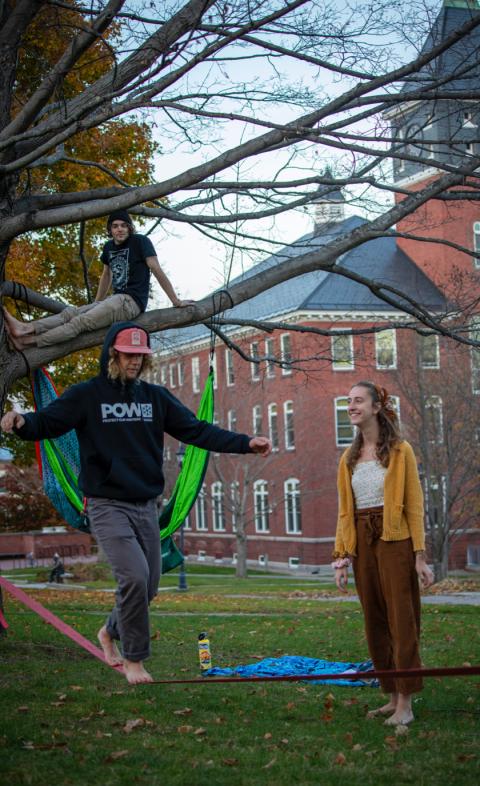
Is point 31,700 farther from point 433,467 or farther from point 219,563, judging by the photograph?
point 219,563

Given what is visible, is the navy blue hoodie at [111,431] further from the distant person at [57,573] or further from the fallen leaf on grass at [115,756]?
the distant person at [57,573]

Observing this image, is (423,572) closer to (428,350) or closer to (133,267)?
(133,267)

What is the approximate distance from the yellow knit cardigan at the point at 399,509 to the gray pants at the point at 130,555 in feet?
3.94

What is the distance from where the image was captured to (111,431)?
20.0 feet

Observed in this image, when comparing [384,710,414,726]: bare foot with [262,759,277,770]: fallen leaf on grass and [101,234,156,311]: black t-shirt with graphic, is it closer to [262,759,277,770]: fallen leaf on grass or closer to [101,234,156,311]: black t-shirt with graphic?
[262,759,277,770]: fallen leaf on grass

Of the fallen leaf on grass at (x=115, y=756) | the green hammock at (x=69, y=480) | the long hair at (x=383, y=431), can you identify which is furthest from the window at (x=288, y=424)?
the fallen leaf on grass at (x=115, y=756)

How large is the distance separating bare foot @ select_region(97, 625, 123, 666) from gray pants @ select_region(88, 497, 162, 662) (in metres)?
0.31

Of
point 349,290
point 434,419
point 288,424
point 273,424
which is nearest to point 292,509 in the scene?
point 288,424

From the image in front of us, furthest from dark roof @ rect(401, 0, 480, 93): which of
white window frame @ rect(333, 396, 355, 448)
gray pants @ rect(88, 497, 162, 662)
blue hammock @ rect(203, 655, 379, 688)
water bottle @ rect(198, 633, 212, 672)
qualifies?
white window frame @ rect(333, 396, 355, 448)

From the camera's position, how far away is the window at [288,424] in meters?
45.6

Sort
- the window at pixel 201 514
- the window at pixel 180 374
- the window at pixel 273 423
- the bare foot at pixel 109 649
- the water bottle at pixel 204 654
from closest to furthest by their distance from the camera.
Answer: the bare foot at pixel 109 649 → the water bottle at pixel 204 654 → the window at pixel 180 374 → the window at pixel 273 423 → the window at pixel 201 514

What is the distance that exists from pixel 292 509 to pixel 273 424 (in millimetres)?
4063

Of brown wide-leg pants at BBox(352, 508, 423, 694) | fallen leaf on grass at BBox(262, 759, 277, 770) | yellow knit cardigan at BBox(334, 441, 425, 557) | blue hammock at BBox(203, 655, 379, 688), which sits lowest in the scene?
blue hammock at BBox(203, 655, 379, 688)

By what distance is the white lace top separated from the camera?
641 cm
